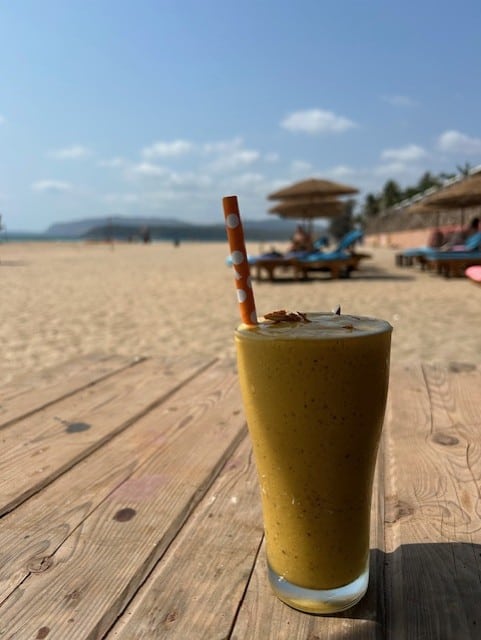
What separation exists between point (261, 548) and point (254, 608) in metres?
0.15

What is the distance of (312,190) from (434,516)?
1096 centimetres

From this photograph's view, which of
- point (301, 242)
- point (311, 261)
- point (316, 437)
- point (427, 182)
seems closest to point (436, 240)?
point (301, 242)

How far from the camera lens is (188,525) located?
0.96 m

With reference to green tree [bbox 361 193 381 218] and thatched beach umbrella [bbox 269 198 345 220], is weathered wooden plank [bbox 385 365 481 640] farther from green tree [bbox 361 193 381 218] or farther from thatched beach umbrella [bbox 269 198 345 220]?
green tree [bbox 361 193 381 218]

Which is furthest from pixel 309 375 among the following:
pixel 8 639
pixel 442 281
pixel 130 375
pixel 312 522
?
pixel 442 281

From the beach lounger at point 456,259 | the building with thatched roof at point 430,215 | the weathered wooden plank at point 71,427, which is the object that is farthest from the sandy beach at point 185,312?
the building with thatched roof at point 430,215

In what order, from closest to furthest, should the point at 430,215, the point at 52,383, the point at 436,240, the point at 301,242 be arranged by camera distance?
the point at 52,383
the point at 301,242
the point at 436,240
the point at 430,215

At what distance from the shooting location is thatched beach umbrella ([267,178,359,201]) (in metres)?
11.3

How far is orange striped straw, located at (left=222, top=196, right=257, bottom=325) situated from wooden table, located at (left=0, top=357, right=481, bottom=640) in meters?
0.41

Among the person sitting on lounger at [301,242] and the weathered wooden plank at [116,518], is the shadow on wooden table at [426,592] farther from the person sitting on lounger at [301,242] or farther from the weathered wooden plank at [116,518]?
the person sitting on lounger at [301,242]

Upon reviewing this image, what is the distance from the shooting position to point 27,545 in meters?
0.91

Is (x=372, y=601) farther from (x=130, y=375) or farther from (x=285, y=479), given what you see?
(x=130, y=375)

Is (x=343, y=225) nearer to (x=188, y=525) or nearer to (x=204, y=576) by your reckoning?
(x=188, y=525)

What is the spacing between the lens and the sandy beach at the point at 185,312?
172 inches
